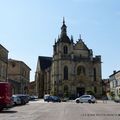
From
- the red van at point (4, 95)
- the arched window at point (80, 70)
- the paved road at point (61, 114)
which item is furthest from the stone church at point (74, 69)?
the red van at point (4, 95)

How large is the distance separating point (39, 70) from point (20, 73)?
52720 millimetres

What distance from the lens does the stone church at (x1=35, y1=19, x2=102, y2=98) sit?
104625mm

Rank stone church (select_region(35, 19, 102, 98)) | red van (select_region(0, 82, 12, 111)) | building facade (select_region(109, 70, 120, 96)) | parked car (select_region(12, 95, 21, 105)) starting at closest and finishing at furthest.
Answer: red van (select_region(0, 82, 12, 111)) → parked car (select_region(12, 95, 21, 105)) → building facade (select_region(109, 70, 120, 96)) → stone church (select_region(35, 19, 102, 98))

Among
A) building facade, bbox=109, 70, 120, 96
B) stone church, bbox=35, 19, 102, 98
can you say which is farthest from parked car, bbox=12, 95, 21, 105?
stone church, bbox=35, 19, 102, 98

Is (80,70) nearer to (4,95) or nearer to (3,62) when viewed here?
(3,62)

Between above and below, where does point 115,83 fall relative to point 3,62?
below

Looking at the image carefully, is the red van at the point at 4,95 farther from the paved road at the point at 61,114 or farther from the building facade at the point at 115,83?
the building facade at the point at 115,83

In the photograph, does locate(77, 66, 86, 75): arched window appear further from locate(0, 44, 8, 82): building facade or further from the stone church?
locate(0, 44, 8, 82): building facade

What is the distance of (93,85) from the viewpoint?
107125 millimetres

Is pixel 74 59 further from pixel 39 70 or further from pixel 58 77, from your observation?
pixel 39 70

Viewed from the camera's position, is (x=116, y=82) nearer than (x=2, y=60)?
No

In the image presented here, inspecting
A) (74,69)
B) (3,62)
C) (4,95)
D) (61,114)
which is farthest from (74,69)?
(61,114)

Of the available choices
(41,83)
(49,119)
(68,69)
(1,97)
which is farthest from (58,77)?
(49,119)

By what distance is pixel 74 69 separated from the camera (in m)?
107
